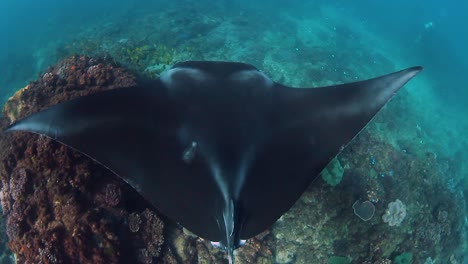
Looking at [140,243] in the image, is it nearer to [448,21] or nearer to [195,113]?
[195,113]

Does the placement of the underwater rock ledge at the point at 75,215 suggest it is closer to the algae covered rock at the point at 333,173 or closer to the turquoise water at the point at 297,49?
the turquoise water at the point at 297,49

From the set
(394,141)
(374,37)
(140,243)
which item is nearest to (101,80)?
(140,243)

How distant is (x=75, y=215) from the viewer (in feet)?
13.9

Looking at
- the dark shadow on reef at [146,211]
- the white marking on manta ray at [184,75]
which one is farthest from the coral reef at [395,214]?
the white marking on manta ray at [184,75]

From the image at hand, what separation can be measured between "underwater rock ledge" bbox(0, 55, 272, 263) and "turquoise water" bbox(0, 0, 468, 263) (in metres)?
2.21

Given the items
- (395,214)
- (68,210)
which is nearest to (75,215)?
(68,210)

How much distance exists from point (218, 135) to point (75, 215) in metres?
2.36

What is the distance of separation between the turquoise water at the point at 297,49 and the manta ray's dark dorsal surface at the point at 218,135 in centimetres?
265

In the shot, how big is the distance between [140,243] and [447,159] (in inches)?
685

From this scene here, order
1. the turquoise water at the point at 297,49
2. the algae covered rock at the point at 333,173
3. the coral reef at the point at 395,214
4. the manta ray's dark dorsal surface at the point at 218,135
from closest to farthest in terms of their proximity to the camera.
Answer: the manta ray's dark dorsal surface at the point at 218,135 → the algae covered rock at the point at 333,173 → the coral reef at the point at 395,214 → the turquoise water at the point at 297,49

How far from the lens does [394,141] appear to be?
40.4 ft

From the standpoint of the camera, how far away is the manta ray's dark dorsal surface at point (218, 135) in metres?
3.09

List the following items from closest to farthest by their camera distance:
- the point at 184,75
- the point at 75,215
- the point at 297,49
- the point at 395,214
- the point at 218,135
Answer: the point at 218,135 → the point at 184,75 → the point at 75,215 → the point at 395,214 → the point at 297,49

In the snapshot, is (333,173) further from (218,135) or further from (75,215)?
(75,215)
